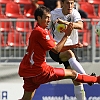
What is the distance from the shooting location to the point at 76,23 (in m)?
7.40

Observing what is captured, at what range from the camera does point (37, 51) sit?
681cm

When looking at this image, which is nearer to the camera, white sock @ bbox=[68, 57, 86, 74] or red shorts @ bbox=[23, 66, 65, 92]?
red shorts @ bbox=[23, 66, 65, 92]

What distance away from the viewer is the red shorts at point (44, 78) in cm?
688

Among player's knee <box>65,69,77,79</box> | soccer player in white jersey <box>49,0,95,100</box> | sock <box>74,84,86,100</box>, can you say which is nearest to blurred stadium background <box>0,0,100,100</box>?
sock <box>74,84,86,100</box>

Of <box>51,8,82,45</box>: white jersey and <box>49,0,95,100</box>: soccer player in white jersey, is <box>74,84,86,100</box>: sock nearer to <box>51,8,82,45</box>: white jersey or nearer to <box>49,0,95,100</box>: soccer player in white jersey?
<box>49,0,95,100</box>: soccer player in white jersey

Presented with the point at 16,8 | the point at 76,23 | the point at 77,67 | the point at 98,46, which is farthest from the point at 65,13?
the point at 16,8

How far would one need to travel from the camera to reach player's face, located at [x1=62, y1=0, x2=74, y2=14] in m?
7.41

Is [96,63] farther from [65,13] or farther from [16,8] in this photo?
[16,8]

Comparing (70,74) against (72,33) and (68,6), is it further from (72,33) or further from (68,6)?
(68,6)

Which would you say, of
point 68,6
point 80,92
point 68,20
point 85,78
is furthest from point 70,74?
point 68,6

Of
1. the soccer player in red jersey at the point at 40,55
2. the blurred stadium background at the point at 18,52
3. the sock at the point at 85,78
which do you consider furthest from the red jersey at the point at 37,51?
the blurred stadium background at the point at 18,52

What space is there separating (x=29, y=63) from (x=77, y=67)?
1.05 metres

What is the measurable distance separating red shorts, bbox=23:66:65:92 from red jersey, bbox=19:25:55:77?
0.25 ft

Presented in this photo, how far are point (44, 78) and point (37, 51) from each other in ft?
1.39
